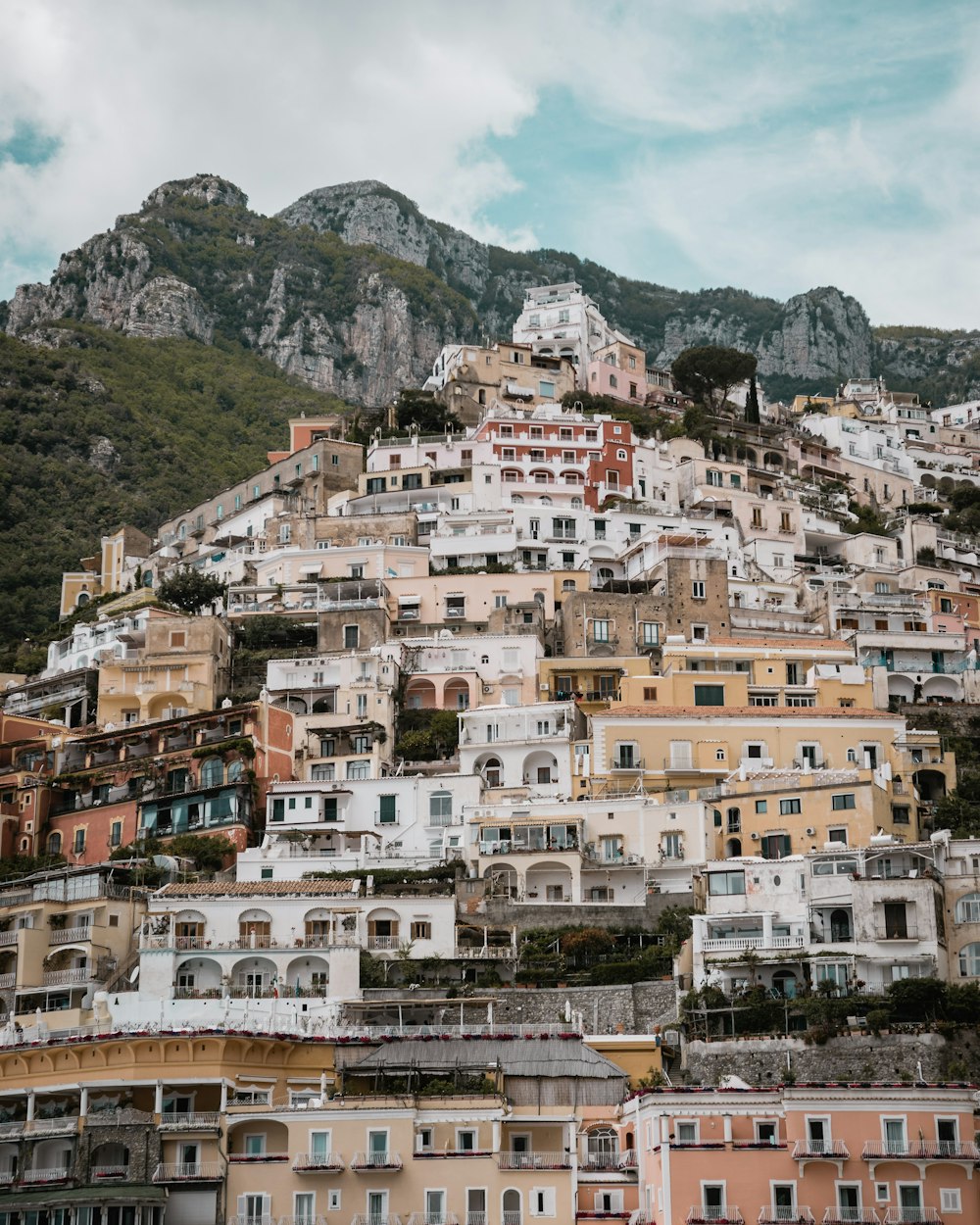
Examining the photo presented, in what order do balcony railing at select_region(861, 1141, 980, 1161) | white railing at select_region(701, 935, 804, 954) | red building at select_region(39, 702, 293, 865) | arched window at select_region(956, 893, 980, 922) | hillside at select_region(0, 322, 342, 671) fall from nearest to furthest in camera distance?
balcony railing at select_region(861, 1141, 980, 1161) → arched window at select_region(956, 893, 980, 922) → white railing at select_region(701, 935, 804, 954) → red building at select_region(39, 702, 293, 865) → hillside at select_region(0, 322, 342, 671)

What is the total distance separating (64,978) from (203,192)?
135 meters

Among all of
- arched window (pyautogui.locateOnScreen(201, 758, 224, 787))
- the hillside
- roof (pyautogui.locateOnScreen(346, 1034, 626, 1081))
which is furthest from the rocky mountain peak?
roof (pyautogui.locateOnScreen(346, 1034, 626, 1081))

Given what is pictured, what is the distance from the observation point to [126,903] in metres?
57.4

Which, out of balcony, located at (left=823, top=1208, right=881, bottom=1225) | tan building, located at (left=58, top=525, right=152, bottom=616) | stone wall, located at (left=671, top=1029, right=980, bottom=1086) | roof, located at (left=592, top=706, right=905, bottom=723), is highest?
tan building, located at (left=58, top=525, right=152, bottom=616)

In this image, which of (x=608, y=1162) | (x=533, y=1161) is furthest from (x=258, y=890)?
(x=608, y=1162)

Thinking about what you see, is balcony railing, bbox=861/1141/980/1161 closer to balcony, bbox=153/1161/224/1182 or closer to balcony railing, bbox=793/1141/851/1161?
balcony railing, bbox=793/1141/851/1161

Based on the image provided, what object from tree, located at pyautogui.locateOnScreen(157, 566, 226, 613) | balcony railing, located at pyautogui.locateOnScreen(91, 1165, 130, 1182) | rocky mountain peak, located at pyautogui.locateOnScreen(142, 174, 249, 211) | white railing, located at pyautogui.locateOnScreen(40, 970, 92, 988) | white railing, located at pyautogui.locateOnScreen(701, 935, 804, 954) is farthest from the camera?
rocky mountain peak, located at pyautogui.locateOnScreen(142, 174, 249, 211)

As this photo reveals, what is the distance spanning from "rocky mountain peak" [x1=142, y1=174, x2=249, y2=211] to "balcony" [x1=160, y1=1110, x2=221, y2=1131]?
13950cm

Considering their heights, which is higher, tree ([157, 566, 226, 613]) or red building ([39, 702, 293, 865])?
tree ([157, 566, 226, 613])

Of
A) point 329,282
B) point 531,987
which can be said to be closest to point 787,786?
point 531,987

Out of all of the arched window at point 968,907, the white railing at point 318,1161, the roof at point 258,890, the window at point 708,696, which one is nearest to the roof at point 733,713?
the window at point 708,696

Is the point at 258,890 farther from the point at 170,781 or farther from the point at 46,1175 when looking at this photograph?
the point at 170,781

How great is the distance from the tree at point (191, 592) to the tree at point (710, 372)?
135ft

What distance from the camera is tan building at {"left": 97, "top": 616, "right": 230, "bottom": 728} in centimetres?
7519
